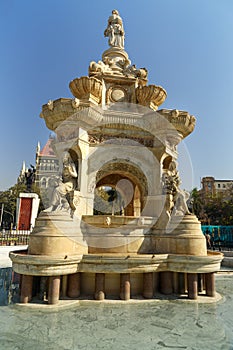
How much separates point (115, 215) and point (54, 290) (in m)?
3.08

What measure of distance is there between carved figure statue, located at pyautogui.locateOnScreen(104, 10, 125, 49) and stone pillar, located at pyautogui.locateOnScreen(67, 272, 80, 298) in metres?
11.7

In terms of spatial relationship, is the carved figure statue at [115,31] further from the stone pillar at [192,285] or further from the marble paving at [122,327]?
the marble paving at [122,327]

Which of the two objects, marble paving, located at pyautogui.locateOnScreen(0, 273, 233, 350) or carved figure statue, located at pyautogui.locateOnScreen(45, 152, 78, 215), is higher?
carved figure statue, located at pyautogui.locateOnScreen(45, 152, 78, 215)

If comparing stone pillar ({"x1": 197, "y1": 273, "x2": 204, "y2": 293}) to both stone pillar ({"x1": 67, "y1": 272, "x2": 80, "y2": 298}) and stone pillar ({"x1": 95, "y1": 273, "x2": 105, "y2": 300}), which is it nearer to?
stone pillar ({"x1": 95, "y1": 273, "x2": 105, "y2": 300})

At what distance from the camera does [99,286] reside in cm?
636

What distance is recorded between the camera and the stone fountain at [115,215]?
6.32m

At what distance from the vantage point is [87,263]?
6355 millimetres

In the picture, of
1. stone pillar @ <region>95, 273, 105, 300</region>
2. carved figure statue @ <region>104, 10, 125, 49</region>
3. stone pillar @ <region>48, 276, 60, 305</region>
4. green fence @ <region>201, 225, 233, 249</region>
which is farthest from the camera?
green fence @ <region>201, 225, 233, 249</region>

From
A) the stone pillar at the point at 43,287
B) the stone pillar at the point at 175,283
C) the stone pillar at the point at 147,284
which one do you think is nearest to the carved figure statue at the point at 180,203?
the stone pillar at the point at 175,283

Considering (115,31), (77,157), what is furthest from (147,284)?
(115,31)

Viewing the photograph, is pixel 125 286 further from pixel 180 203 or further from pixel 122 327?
pixel 180 203

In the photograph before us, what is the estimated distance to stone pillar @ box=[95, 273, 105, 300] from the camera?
247 inches

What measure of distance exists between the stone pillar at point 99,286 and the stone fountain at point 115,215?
1.0 inches

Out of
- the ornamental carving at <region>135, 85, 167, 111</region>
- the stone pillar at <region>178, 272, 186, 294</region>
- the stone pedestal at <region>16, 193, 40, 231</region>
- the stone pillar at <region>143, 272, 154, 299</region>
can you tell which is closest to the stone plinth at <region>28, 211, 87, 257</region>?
the stone pillar at <region>143, 272, 154, 299</region>
